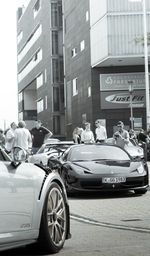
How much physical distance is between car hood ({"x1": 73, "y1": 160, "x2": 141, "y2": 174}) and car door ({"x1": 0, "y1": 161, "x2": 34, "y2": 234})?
26.4 feet

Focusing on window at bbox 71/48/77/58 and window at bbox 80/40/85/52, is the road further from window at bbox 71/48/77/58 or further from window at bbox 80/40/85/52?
window at bbox 71/48/77/58

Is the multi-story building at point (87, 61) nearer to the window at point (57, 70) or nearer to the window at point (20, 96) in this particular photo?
the window at point (57, 70)

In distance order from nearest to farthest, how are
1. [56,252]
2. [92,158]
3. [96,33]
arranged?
[56,252], [92,158], [96,33]

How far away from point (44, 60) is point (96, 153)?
232 feet

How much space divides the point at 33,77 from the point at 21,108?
15.2 m

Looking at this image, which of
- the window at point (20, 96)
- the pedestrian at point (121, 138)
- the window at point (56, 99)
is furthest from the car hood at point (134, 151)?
the window at point (20, 96)

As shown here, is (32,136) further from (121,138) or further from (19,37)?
(19,37)

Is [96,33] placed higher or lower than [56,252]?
higher

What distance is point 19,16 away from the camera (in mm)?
113125

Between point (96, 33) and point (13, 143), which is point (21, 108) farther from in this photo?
point (13, 143)

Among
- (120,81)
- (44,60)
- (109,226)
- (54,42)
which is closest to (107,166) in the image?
(109,226)

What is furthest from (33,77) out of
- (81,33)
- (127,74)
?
(127,74)

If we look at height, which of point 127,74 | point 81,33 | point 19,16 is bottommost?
point 127,74

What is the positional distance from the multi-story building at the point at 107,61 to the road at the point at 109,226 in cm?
3950
